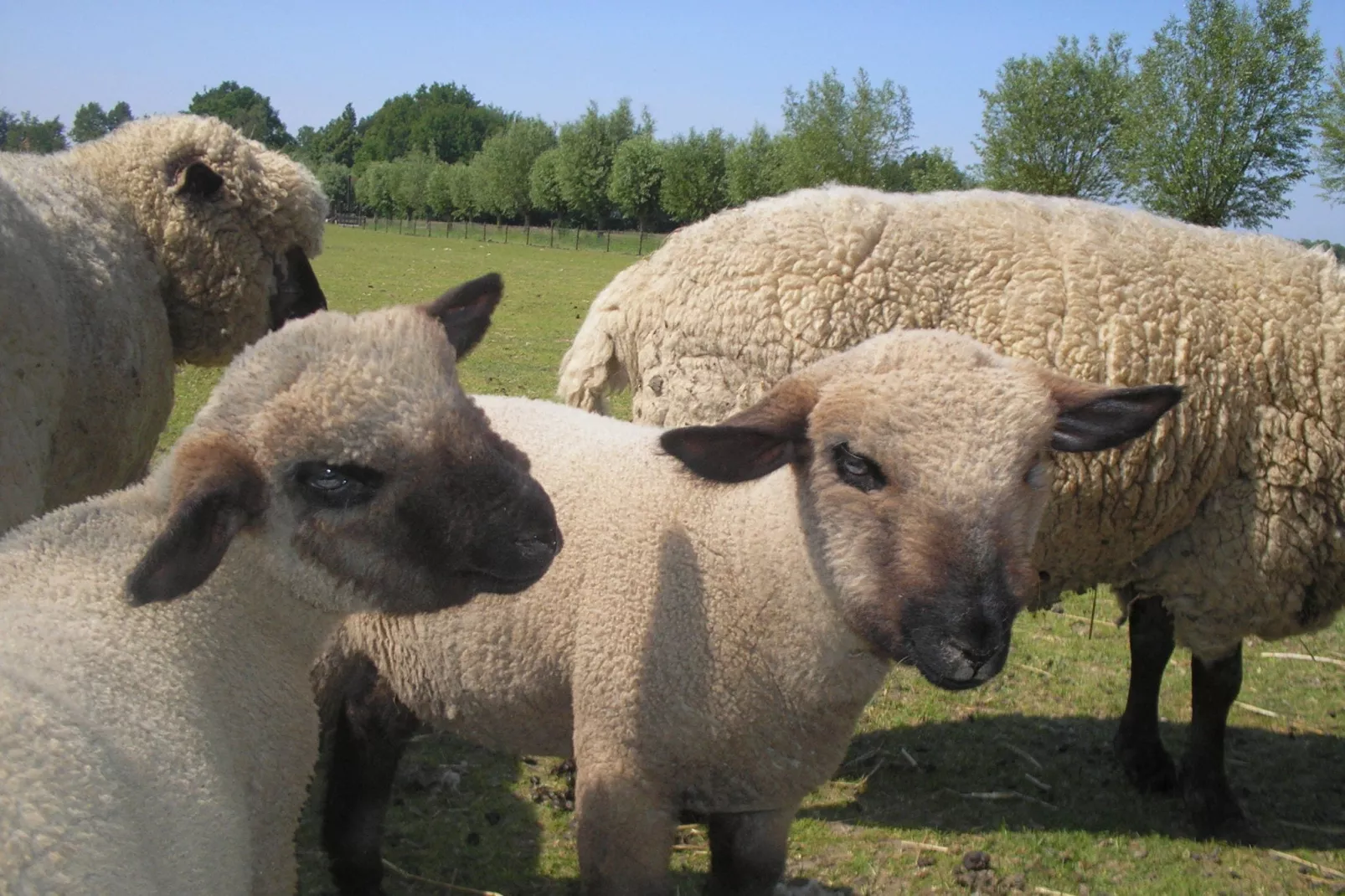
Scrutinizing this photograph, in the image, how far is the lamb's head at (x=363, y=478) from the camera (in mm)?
2580

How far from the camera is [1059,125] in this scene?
46.1m

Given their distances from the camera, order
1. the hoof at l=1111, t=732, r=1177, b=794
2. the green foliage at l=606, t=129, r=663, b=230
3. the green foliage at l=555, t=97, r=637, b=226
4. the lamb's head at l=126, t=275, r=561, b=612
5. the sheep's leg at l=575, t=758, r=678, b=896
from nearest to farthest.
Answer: the lamb's head at l=126, t=275, r=561, b=612 < the sheep's leg at l=575, t=758, r=678, b=896 < the hoof at l=1111, t=732, r=1177, b=794 < the green foliage at l=606, t=129, r=663, b=230 < the green foliage at l=555, t=97, r=637, b=226

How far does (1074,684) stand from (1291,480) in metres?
2.30

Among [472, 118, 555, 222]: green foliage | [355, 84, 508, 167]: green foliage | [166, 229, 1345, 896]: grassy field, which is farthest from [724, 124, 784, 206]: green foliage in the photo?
[355, 84, 508, 167]: green foliage

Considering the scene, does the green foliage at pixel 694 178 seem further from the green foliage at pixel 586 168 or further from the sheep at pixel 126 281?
the sheep at pixel 126 281

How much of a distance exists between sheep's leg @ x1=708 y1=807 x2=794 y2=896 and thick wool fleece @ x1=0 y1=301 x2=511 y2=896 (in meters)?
1.38

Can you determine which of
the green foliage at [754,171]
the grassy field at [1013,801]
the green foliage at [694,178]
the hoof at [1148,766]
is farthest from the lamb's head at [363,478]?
the green foliage at [694,178]

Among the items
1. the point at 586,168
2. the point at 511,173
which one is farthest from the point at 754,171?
the point at 511,173

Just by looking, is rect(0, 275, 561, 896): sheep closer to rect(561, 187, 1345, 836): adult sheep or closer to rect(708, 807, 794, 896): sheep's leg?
rect(708, 807, 794, 896): sheep's leg

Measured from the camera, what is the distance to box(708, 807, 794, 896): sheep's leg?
3445 mm

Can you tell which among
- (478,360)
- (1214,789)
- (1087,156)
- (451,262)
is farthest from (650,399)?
(1087,156)

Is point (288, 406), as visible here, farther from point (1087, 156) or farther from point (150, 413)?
point (1087, 156)

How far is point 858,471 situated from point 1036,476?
1.64 ft

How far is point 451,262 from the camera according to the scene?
4153 cm
